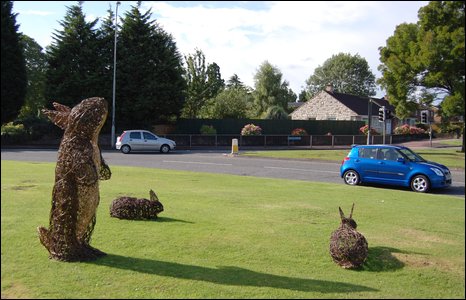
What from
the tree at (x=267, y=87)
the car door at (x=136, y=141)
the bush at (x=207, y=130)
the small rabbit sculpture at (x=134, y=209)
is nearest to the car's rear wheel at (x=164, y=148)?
the car door at (x=136, y=141)

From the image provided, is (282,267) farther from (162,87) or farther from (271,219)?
(162,87)

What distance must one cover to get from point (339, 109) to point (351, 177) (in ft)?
151

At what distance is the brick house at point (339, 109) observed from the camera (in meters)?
59.2

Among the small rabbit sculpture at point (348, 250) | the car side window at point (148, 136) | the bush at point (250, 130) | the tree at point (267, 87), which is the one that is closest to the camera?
the small rabbit sculpture at point (348, 250)

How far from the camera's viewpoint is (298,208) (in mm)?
10211

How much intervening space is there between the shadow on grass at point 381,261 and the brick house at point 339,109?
53520mm

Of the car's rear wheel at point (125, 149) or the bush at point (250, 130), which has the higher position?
the bush at point (250, 130)

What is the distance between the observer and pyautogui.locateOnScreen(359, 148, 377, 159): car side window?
16.1 m

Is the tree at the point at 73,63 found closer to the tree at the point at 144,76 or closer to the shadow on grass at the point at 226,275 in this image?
the tree at the point at 144,76

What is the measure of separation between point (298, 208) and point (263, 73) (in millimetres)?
55396

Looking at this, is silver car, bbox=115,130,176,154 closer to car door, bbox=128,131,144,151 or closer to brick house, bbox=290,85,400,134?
car door, bbox=128,131,144,151

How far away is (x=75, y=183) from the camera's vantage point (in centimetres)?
559

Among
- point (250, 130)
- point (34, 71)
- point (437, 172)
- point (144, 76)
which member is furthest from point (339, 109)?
point (437, 172)

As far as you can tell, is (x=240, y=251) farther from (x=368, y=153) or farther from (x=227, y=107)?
(x=227, y=107)
